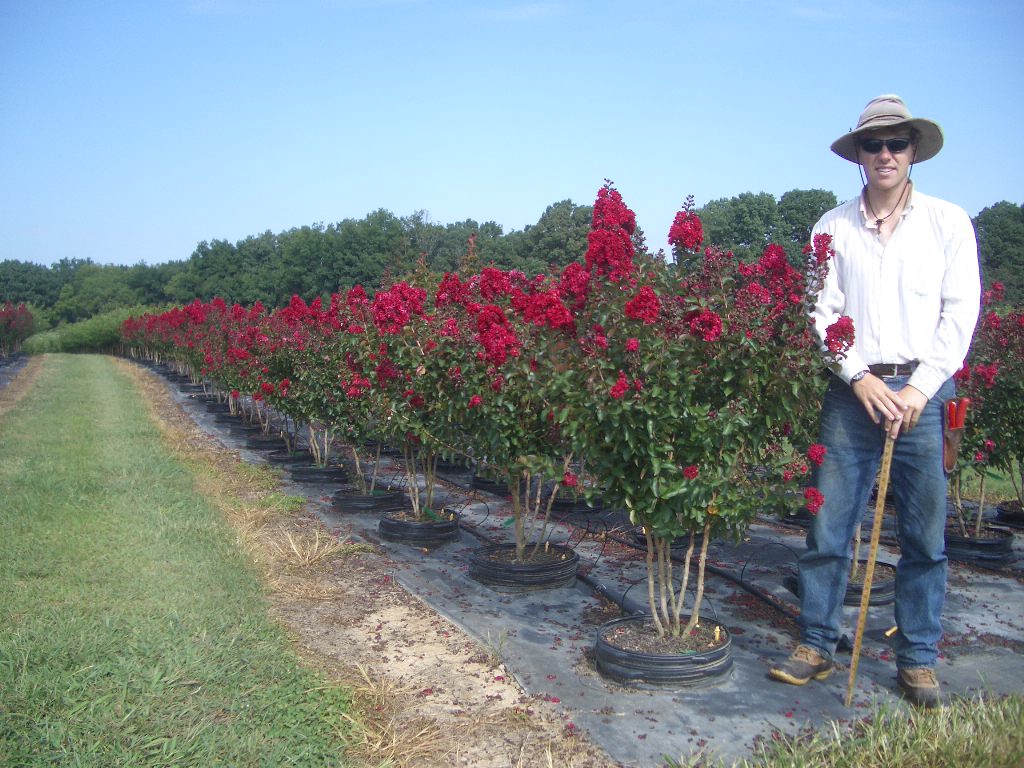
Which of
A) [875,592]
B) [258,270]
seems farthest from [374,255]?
[875,592]

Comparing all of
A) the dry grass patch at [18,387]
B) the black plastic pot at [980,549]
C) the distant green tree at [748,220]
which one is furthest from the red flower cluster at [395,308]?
the distant green tree at [748,220]

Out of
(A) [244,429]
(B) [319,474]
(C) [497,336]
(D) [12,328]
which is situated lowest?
(A) [244,429]

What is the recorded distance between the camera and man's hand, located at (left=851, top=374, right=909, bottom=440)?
2865 millimetres

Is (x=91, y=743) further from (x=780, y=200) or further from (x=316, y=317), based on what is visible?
(x=780, y=200)

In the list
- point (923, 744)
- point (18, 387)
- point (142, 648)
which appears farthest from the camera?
point (18, 387)

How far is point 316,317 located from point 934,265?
19.5ft

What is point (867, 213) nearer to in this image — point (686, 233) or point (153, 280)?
point (686, 233)

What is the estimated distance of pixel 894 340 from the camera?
3027 mm

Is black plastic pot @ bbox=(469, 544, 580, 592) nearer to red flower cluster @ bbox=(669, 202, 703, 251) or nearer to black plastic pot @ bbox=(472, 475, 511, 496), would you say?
red flower cluster @ bbox=(669, 202, 703, 251)

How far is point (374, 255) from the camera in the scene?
44250 mm

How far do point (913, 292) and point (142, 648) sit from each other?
3271 millimetres

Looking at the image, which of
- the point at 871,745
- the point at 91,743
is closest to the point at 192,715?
the point at 91,743

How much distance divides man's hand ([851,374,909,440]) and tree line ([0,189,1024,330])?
0.76 meters

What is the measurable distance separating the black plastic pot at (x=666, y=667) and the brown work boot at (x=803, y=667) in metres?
0.20
